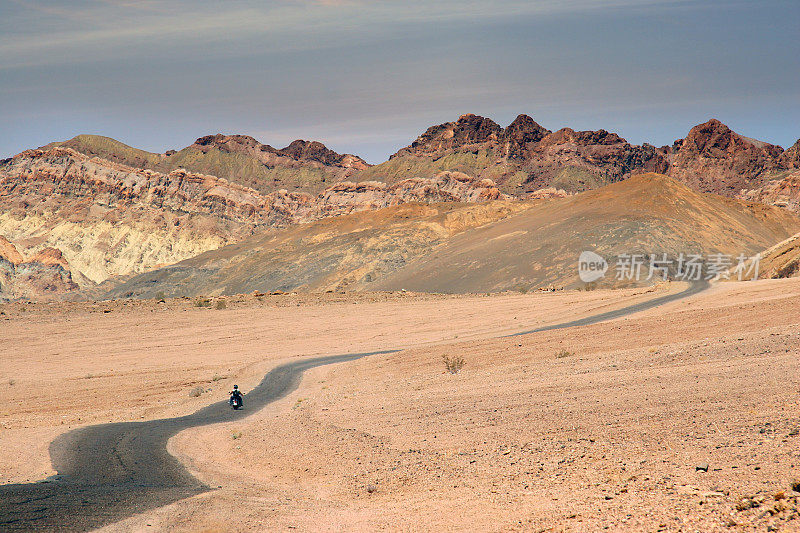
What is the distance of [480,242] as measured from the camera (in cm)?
9550

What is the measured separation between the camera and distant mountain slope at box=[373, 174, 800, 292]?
246 feet

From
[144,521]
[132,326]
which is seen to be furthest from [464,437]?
[132,326]

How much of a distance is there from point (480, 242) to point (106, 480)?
85087 millimetres

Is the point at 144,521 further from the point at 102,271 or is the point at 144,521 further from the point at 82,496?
the point at 102,271

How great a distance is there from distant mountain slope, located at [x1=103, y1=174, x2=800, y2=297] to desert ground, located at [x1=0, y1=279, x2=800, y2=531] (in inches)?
1721

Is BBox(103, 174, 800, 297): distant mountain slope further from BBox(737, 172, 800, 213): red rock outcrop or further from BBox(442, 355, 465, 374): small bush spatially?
BBox(737, 172, 800, 213): red rock outcrop

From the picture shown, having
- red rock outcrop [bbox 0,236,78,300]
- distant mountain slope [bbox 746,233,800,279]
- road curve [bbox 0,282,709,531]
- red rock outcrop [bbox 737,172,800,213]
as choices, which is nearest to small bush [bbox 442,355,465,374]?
road curve [bbox 0,282,709,531]

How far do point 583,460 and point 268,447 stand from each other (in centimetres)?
781

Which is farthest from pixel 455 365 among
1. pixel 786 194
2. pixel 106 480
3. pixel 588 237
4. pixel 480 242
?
pixel 786 194

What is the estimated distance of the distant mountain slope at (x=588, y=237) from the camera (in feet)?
246

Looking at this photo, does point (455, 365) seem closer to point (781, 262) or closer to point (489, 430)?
point (489, 430)

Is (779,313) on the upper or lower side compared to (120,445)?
upper

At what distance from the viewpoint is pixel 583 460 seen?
10.6 meters

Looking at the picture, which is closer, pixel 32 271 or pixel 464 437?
pixel 464 437
